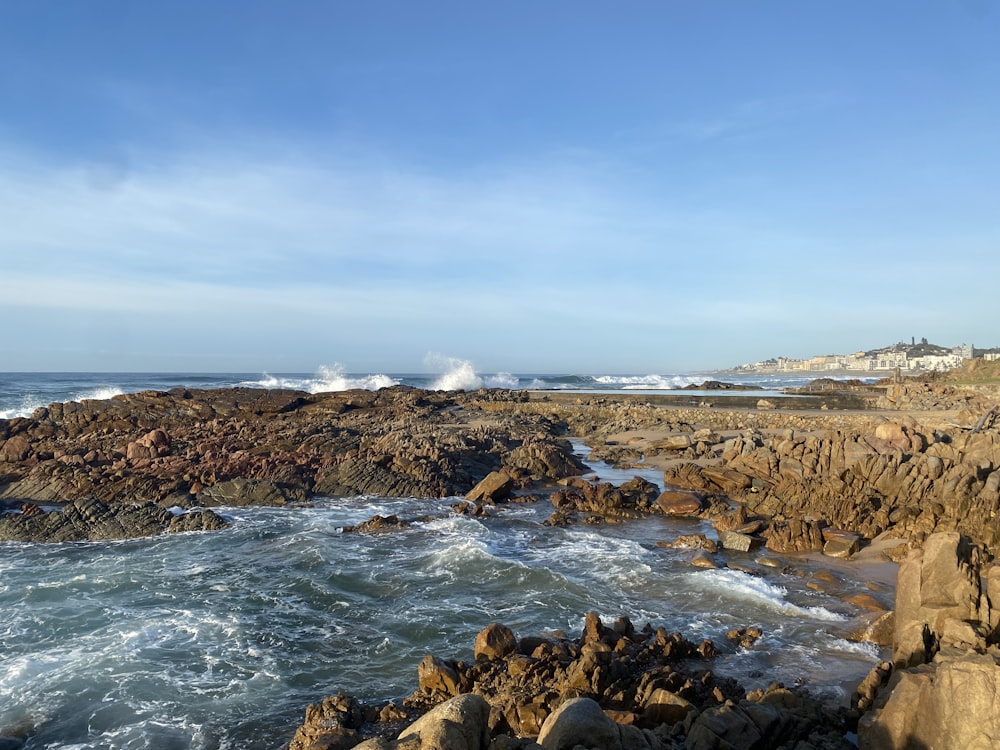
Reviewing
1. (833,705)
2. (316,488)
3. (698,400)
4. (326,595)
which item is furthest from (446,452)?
(698,400)

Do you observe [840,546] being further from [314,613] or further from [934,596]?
[314,613]

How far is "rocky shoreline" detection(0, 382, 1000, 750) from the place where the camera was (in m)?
5.77

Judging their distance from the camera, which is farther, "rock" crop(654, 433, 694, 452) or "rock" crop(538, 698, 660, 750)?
"rock" crop(654, 433, 694, 452)

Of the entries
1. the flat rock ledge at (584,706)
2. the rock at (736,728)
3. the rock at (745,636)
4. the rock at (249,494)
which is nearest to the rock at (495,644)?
the flat rock ledge at (584,706)

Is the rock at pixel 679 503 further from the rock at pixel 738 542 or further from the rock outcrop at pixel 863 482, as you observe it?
the rock at pixel 738 542

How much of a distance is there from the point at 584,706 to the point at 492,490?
14.0m

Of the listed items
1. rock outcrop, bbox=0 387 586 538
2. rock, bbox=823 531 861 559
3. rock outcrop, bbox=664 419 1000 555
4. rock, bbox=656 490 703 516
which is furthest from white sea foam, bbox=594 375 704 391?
rock, bbox=823 531 861 559

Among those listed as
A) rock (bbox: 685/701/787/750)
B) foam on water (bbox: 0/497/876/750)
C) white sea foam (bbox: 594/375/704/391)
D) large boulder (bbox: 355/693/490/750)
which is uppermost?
white sea foam (bbox: 594/375/704/391)

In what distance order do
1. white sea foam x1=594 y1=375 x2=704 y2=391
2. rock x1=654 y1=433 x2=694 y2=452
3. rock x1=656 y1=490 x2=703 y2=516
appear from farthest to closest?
1. white sea foam x1=594 y1=375 x2=704 y2=391
2. rock x1=654 y1=433 x2=694 y2=452
3. rock x1=656 y1=490 x2=703 y2=516

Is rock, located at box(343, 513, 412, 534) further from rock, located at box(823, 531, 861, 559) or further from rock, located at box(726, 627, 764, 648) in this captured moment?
rock, located at box(823, 531, 861, 559)

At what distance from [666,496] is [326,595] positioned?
9724 millimetres

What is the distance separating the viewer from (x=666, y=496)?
17.2m

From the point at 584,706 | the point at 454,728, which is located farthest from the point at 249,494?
the point at 454,728

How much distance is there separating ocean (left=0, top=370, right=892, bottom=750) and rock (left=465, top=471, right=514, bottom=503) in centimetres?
255
